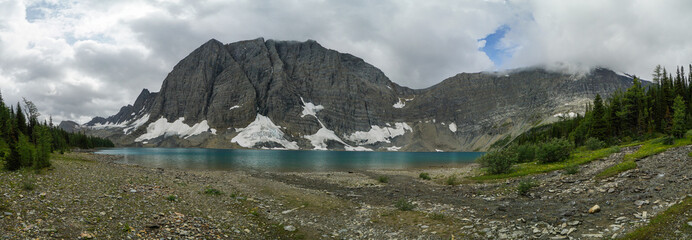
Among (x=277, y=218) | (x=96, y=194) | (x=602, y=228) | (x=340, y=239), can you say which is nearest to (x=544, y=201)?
(x=602, y=228)

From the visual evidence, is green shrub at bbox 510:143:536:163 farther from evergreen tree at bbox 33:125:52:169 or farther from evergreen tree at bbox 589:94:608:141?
evergreen tree at bbox 33:125:52:169

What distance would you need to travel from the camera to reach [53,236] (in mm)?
10336

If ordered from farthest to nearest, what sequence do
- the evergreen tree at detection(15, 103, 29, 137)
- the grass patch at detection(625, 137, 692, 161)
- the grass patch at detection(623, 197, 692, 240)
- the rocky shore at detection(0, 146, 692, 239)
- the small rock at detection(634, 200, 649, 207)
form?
the evergreen tree at detection(15, 103, 29, 137), the grass patch at detection(625, 137, 692, 161), the small rock at detection(634, 200, 649, 207), the rocky shore at detection(0, 146, 692, 239), the grass patch at detection(623, 197, 692, 240)

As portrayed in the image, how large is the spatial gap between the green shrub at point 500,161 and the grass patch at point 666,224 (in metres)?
24.2

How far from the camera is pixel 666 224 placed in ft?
31.5

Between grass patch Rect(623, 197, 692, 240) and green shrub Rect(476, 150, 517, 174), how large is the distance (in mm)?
24162

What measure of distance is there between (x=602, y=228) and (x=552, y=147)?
31.0 metres

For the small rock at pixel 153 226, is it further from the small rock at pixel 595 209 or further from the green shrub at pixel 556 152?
the green shrub at pixel 556 152

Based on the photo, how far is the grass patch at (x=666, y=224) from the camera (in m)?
9.08

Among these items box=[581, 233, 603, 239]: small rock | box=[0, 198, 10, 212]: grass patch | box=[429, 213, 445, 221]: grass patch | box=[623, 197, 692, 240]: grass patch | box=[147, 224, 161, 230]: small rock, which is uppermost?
box=[0, 198, 10, 212]: grass patch

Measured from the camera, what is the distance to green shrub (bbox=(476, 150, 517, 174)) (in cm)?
3409

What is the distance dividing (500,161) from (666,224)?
2571 cm

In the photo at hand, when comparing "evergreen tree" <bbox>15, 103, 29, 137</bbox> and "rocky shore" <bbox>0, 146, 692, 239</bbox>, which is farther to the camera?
"evergreen tree" <bbox>15, 103, 29, 137</bbox>

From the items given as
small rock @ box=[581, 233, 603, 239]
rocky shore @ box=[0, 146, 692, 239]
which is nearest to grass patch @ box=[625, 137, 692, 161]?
rocky shore @ box=[0, 146, 692, 239]
